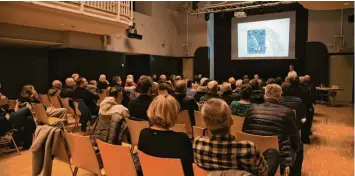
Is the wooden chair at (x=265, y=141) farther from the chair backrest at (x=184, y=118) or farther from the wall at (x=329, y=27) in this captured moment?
the wall at (x=329, y=27)

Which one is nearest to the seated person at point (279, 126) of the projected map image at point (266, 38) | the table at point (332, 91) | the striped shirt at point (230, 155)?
the striped shirt at point (230, 155)

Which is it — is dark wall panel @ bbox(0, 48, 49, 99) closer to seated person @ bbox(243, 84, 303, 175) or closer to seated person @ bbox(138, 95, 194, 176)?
seated person @ bbox(138, 95, 194, 176)

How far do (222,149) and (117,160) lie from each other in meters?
1.03

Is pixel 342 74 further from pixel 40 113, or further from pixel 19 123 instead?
pixel 19 123

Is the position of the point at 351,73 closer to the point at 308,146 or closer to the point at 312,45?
the point at 312,45

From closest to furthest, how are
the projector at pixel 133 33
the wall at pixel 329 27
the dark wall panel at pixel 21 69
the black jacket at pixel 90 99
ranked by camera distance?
1. the black jacket at pixel 90 99
2. the dark wall panel at pixel 21 69
3. the projector at pixel 133 33
4. the wall at pixel 329 27

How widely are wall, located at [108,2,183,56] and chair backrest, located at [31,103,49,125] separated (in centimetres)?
703

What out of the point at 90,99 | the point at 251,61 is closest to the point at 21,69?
the point at 90,99

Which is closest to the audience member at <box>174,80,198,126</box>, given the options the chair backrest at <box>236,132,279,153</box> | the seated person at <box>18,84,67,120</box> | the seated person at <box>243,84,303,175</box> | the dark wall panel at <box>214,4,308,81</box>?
the seated person at <box>243,84,303,175</box>

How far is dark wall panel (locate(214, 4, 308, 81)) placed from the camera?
13.0m

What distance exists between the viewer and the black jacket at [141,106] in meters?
3.92

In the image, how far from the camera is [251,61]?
14281 millimetres

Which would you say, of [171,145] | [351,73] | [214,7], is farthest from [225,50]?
[171,145]

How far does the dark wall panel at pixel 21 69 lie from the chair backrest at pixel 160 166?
9.25 metres
